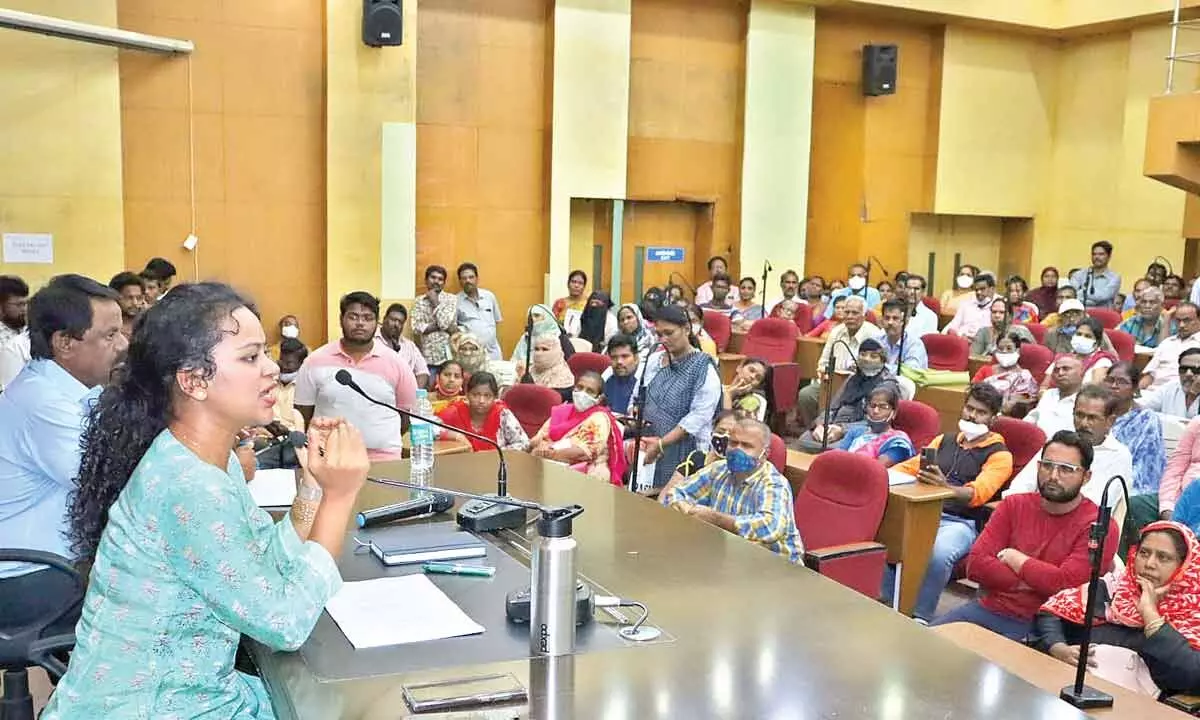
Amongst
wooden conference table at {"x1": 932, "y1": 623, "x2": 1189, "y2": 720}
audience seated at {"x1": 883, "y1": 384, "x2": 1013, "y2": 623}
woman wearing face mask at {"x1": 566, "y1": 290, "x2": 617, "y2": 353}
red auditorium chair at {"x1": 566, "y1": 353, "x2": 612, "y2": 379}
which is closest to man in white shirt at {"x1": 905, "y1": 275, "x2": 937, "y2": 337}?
woman wearing face mask at {"x1": 566, "y1": 290, "x2": 617, "y2": 353}

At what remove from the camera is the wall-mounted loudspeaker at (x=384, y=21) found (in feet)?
29.9

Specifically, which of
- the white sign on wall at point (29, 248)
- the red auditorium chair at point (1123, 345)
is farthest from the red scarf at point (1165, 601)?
the white sign on wall at point (29, 248)

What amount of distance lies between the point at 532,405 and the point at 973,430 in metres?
2.32

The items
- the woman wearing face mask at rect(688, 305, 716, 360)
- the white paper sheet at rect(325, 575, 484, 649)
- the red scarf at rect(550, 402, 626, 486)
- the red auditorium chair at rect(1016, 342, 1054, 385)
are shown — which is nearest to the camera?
the white paper sheet at rect(325, 575, 484, 649)

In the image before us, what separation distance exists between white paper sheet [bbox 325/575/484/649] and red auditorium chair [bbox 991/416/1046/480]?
3812 mm

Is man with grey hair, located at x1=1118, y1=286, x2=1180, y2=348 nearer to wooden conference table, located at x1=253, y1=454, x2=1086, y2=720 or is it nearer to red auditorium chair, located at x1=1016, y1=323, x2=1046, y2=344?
red auditorium chair, located at x1=1016, y1=323, x2=1046, y2=344

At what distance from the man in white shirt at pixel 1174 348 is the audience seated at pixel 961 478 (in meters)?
2.71

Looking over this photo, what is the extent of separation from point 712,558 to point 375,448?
2.38 metres

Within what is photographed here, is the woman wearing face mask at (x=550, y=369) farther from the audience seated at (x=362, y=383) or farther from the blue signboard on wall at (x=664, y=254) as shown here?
the blue signboard on wall at (x=664, y=254)

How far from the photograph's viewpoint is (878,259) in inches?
500

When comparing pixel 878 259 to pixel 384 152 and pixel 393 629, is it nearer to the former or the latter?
pixel 384 152

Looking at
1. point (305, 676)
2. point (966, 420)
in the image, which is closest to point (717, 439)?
point (966, 420)

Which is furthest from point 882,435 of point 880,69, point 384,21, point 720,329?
point 880,69

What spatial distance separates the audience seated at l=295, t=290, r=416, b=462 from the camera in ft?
14.9
